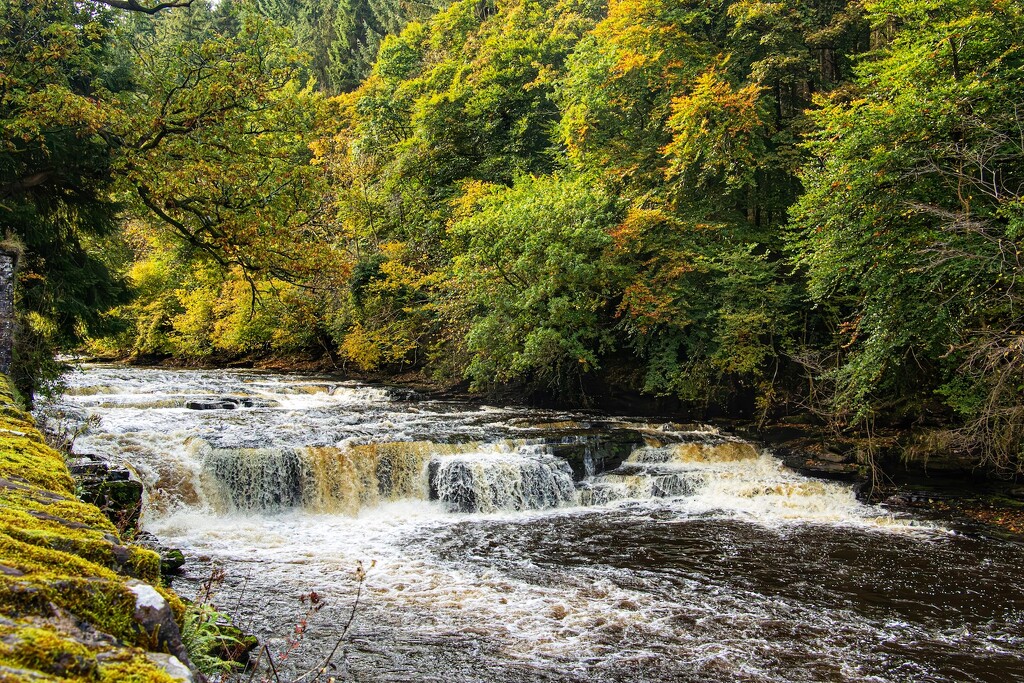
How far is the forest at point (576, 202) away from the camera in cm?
859

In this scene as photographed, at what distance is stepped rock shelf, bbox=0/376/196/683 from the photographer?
59.5 inches

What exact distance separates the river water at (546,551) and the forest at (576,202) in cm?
216

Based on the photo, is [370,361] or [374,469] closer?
[374,469]

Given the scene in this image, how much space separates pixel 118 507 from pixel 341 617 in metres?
2.96

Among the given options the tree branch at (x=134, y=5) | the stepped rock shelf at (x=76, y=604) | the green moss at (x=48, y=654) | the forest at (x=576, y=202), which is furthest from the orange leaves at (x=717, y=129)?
the green moss at (x=48, y=654)

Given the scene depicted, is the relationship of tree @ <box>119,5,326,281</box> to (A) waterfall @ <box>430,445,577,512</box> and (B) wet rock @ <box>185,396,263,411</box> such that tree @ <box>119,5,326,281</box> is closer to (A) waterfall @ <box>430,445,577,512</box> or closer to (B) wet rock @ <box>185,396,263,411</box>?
(A) waterfall @ <box>430,445,577,512</box>

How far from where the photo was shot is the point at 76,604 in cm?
179

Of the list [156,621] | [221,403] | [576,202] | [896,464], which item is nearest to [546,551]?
[896,464]

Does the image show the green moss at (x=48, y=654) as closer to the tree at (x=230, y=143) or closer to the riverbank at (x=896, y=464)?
the tree at (x=230, y=143)

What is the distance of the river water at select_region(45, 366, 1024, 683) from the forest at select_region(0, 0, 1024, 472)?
2160 mm

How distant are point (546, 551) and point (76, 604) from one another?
26.0 ft

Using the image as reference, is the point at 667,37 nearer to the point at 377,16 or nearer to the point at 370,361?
the point at 370,361

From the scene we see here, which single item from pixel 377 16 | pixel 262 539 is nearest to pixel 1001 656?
pixel 262 539

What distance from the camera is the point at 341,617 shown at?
6848mm
